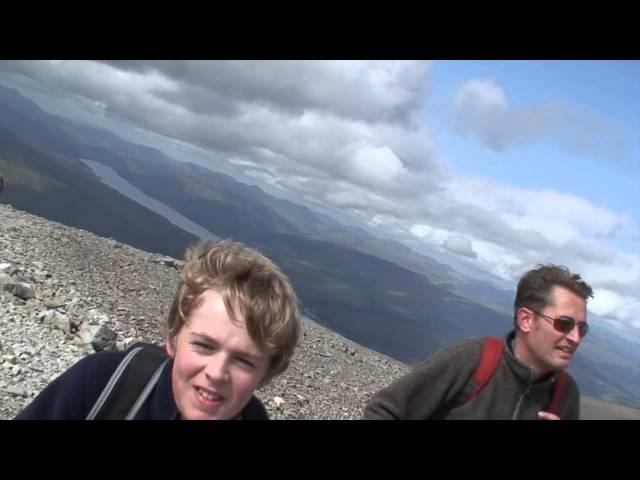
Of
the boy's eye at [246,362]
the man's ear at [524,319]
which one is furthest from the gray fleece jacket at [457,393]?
the boy's eye at [246,362]

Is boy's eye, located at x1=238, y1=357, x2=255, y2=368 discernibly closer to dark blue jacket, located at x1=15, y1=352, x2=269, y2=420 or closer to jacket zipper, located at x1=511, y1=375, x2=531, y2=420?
dark blue jacket, located at x1=15, y1=352, x2=269, y2=420

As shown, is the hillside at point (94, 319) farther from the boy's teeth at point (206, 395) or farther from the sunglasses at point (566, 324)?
the boy's teeth at point (206, 395)

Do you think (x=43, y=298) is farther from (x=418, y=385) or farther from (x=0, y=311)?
(x=418, y=385)

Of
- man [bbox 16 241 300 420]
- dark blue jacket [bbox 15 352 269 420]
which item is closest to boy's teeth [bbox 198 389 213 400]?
man [bbox 16 241 300 420]

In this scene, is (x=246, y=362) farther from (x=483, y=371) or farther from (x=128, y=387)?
(x=483, y=371)

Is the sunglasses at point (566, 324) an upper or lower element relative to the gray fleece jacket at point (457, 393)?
upper
